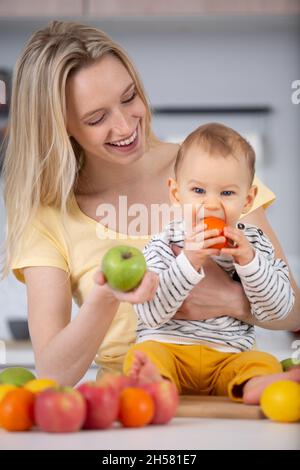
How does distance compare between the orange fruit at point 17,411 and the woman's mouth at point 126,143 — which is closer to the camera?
the orange fruit at point 17,411

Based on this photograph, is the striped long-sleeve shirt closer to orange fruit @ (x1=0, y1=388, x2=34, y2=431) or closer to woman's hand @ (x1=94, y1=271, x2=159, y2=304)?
woman's hand @ (x1=94, y1=271, x2=159, y2=304)

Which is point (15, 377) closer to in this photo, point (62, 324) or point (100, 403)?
point (62, 324)

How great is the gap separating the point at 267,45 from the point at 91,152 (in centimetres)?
43

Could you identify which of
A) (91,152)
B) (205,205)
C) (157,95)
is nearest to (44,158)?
(91,152)

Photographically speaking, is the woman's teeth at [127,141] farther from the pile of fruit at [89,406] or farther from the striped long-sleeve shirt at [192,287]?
the pile of fruit at [89,406]

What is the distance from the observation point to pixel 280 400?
825 millimetres

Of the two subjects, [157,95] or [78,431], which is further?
[157,95]

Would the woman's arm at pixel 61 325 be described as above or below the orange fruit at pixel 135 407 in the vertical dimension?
above

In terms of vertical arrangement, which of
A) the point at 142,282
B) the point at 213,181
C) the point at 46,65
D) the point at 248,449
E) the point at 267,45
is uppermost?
A: the point at 267,45

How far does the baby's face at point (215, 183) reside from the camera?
3.06ft

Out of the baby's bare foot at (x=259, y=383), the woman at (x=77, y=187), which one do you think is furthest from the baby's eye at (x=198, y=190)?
the baby's bare foot at (x=259, y=383)

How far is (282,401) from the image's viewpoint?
824 millimetres

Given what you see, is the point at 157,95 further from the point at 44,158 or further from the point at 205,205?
the point at 205,205

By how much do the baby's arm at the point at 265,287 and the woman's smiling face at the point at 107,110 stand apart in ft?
0.73
